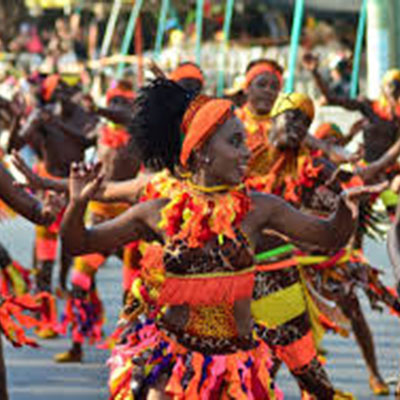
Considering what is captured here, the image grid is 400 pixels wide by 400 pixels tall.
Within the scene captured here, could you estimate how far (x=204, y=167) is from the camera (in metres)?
5.26

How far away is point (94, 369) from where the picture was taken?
9.27 m

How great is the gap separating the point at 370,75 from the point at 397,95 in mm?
7482

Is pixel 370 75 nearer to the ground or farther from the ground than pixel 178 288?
nearer to the ground

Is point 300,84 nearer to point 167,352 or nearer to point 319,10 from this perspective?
point 319,10

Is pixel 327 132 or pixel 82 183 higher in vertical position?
pixel 82 183

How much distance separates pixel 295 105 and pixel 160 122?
187cm

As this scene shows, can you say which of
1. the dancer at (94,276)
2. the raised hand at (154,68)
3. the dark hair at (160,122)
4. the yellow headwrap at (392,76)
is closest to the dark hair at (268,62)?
the raised hand at (154,68)

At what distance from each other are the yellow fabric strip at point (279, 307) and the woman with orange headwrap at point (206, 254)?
138 cm

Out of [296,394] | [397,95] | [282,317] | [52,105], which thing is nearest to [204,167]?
[282,317]

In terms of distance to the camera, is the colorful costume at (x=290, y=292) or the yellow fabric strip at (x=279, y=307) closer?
the colorful costume at (x=290, y=292)

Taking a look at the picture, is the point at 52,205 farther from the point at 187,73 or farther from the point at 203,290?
the point at 187,73

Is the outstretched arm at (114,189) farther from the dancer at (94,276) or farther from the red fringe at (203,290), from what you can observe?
the dancer at (94,276)

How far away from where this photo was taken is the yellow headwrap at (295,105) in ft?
23.7

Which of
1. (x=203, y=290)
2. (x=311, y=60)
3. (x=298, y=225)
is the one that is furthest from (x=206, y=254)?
(x=311, y=60)
